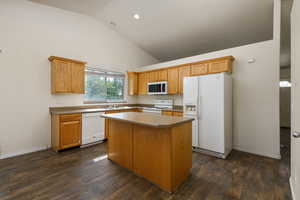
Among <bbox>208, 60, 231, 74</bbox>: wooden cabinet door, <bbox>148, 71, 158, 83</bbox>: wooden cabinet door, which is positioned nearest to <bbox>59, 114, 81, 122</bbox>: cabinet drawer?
→ <bbox>148, 71, 158, 83</bbox>: wooden cabinet door

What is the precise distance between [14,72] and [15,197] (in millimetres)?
2522

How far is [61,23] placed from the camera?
3564 millimetres

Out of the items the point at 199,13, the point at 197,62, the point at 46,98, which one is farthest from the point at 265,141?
the point at 46,98

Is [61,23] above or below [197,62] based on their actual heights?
above

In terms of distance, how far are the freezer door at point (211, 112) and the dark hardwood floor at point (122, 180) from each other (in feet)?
1.13

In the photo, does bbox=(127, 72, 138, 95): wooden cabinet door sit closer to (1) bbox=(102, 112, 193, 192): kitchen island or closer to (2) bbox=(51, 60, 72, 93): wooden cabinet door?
(2) bbox=(51, 60, 72, 93): wooden cabinet door

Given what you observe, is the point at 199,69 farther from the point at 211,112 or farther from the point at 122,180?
the point at 122,180

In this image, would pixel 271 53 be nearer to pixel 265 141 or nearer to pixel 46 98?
pixel 265 141

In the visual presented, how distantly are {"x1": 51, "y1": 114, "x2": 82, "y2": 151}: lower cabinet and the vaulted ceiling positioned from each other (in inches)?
111

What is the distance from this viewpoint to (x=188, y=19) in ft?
12.2

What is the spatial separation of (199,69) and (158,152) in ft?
8.90

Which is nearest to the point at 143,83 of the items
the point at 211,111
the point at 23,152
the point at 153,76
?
the point at 153,76

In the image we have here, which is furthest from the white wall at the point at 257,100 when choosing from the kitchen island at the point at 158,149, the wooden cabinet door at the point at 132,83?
the wooden cabinet door at the point at 132,83

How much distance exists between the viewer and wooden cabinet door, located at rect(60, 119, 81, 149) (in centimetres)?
312
